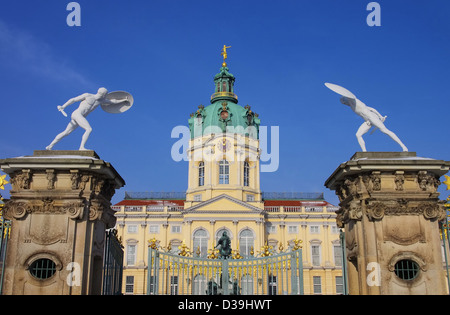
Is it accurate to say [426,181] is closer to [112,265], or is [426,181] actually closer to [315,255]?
[112,265]

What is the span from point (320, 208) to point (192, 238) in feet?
51.5

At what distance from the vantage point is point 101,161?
13055 mm

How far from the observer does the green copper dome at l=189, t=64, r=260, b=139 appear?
55.2 m

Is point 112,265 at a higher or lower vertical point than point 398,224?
lower

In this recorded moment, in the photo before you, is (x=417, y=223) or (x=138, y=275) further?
(x=138, y=275)

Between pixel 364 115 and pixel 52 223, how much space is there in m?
9.68

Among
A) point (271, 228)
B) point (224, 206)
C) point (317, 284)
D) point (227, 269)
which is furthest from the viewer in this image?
point (271, 228)

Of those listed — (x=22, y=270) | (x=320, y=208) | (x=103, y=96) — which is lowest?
(x=22, y=270)

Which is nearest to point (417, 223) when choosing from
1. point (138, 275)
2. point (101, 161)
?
point (101, 161)

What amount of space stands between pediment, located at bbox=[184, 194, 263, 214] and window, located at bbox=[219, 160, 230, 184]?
11.2 feet

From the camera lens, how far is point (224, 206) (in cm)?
5222

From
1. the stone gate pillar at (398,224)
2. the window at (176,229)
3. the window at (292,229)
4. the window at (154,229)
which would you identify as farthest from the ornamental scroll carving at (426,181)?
the window at (154,229)

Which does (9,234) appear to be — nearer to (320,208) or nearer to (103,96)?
(103,96)

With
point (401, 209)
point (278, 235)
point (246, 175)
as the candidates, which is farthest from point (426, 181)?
point (246, 175)
